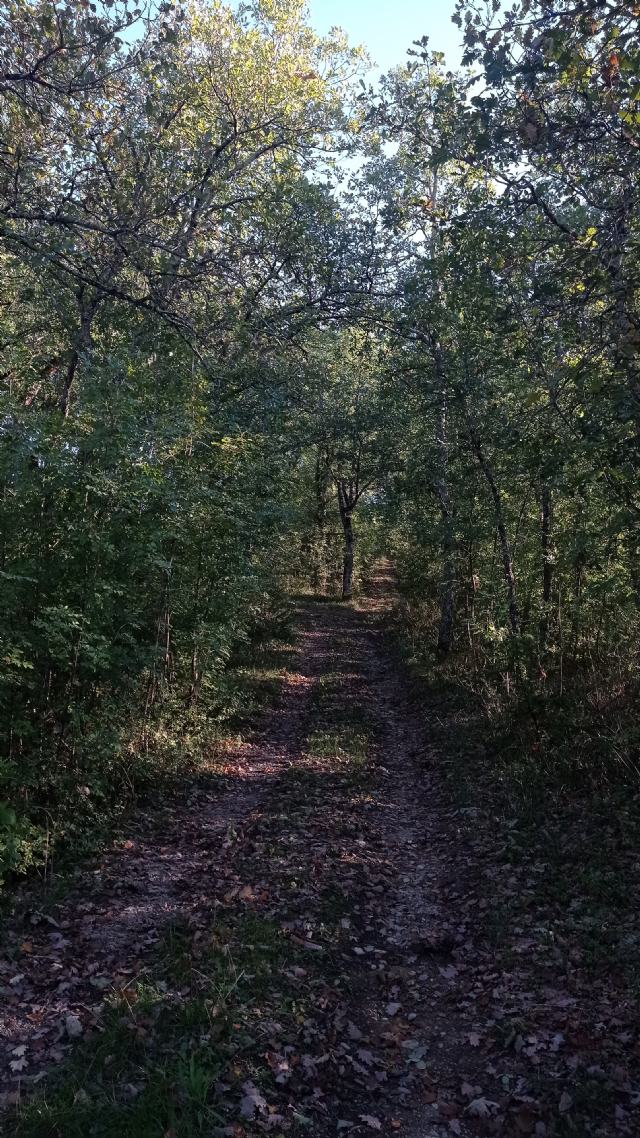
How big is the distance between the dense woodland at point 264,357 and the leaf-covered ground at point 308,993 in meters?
1.13

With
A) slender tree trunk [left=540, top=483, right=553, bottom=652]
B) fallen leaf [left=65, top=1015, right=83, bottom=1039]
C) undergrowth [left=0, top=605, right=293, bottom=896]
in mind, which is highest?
slender tree trunk [left=540, top=483, right=553, bottom=652]

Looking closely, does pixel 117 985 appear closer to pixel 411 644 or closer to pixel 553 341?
pixel 553 341

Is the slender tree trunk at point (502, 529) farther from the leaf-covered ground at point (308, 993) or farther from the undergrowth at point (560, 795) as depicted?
the leaf-covered ground at point (308, 993)

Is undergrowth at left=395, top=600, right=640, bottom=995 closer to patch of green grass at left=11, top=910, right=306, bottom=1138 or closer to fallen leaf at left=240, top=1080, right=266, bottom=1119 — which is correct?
patch of green grass at left=11, top=910, right=306, bottom=1138

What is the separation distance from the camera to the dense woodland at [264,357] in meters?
6.25

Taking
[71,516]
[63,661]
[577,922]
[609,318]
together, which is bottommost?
[577,922]

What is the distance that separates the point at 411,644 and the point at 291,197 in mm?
11088

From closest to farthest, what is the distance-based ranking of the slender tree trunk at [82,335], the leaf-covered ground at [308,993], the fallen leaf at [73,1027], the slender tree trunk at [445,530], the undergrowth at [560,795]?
the leaf-covered ground at [308,993], the fallen leaf at [73,1027], the undergrowth at [560,795], the slender tree trunk at [82,335], the slender tree trunk at [445,530]

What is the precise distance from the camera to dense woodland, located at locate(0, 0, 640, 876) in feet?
20.5

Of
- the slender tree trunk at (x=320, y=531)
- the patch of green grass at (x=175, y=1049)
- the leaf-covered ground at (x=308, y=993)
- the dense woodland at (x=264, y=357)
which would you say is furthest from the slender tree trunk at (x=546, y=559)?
the slender tree trunk at (x=320, y=531)

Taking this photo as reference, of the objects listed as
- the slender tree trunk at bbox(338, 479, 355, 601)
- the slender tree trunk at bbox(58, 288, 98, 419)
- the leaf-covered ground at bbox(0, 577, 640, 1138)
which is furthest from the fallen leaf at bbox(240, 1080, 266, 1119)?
the slender tree trunk at bbox(338, 479, 355, 601)

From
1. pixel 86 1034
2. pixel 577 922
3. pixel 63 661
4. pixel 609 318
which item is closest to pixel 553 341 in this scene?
pixel 609 318

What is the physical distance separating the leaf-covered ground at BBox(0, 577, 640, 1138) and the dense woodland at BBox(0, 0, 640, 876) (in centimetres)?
113

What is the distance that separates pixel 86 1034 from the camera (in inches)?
175
